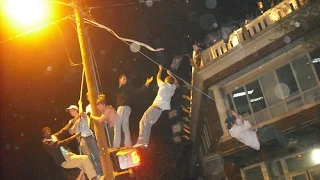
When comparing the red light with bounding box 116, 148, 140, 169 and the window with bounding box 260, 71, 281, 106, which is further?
the window with bounding box 260, 71, 281, 106

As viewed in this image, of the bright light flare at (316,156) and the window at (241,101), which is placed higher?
the window at (241,101)

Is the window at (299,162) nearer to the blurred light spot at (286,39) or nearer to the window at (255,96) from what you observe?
the window at (255,96)

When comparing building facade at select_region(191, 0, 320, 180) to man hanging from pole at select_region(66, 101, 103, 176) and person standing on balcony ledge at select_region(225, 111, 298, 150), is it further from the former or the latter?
man hanging from pole at select_region(66, 101, 103, 176)

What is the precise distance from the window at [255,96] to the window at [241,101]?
0.90 ft

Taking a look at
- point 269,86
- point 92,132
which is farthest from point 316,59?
point 92,132

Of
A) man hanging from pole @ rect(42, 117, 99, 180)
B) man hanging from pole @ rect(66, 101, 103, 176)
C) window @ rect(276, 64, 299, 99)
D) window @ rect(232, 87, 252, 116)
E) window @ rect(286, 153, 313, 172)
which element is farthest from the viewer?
window @ rect(232, 87, 252, 116)

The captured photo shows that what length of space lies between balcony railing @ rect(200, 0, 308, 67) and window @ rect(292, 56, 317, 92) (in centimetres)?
186

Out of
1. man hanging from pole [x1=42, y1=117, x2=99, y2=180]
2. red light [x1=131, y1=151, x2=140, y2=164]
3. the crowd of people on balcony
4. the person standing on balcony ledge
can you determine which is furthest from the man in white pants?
the person standing on balcony ledge

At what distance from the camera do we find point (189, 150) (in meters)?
34.5

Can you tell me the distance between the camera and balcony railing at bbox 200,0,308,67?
12.1 metres

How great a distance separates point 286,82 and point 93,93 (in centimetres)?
909

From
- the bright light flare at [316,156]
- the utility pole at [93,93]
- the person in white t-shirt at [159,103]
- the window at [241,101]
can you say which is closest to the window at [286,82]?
the window at [241,101]

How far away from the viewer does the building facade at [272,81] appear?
11828 mm

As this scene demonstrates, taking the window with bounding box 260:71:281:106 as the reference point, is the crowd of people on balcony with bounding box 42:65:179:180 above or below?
below
